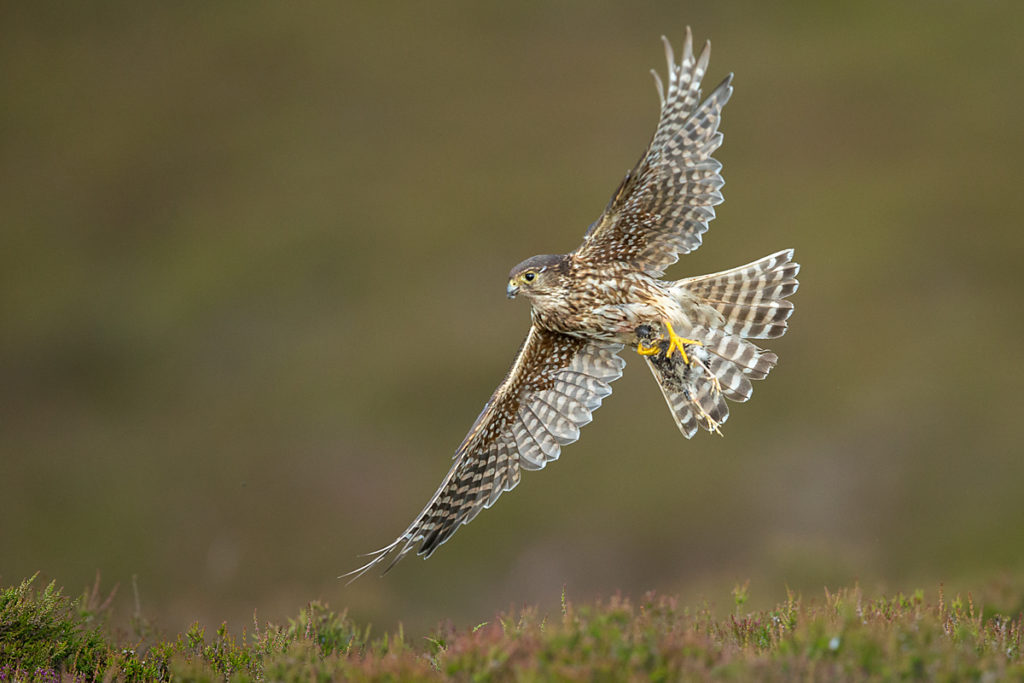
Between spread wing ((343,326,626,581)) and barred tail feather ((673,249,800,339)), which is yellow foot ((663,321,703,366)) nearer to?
barred tail feather ((673,249,800,339))

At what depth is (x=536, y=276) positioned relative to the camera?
705 centimetres

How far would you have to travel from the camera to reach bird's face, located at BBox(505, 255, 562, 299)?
704cm

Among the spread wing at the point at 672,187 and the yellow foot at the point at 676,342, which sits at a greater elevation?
the spread wing at the point at 672,187

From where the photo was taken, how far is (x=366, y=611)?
12.4 meters

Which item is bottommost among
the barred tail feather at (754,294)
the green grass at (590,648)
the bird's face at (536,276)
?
the green grass at (590,648)

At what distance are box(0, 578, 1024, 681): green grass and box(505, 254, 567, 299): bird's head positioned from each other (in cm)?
214

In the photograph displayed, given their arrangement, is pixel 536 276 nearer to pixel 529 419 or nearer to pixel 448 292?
pixel 529 419

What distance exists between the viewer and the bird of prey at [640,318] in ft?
22.3

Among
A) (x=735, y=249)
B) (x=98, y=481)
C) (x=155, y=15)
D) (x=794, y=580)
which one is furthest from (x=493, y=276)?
(x=155, y=15)

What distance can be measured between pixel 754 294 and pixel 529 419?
1828 millimetres

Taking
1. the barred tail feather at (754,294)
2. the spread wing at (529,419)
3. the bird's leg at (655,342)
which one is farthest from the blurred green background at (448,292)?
the barred tail feather at (754,294)

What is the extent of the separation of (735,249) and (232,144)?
13.4 meters

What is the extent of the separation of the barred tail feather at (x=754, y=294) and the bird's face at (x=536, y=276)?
2.74 ft

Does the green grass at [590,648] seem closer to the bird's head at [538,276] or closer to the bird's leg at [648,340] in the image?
the bird's leg at [648,340]
